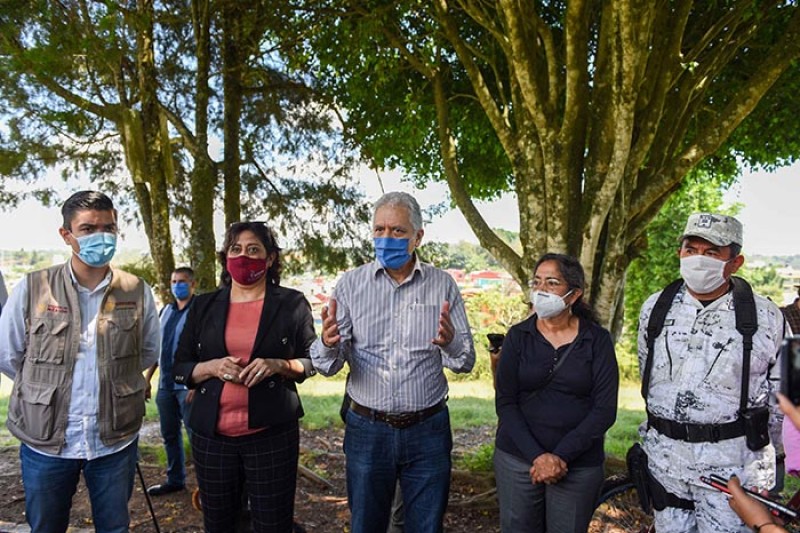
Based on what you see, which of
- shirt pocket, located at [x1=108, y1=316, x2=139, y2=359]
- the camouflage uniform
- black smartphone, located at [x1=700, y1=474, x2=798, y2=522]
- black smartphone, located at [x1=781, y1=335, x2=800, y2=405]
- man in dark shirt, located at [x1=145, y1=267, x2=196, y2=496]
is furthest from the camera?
man in dark shirt, located at [x1=145, y1=267, x2=196, y2=496]

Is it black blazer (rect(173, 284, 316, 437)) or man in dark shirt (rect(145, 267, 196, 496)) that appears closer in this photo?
black blazer (rect(173, 284, 316, 437))

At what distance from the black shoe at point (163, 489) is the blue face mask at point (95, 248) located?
293cm

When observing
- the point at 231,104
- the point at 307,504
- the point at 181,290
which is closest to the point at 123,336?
the point at 181,290

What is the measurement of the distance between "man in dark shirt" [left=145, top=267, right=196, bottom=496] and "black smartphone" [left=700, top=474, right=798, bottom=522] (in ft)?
12.6

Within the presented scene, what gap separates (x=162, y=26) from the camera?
6957 mm

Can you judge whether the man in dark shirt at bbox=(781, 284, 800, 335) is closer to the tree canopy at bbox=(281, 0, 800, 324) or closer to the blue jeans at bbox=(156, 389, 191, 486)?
the tree canopy at bbox=(281, 0, 800, 324)

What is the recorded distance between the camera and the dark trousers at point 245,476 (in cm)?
288

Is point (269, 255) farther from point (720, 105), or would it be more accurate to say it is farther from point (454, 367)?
point (720, 105)

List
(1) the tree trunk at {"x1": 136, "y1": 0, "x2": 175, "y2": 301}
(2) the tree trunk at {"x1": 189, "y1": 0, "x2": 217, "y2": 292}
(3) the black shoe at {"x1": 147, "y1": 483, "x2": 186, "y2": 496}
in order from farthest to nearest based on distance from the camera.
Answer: (1) the tree trunk at {"x1": 136, "y1": 0, "x2": 175, "y2": 301}, (2) the tree trunk at {"x1": 189, "y1": 0, "x2": 217, "y2": 292}, (3) the black shoe at {"x1": 147, "y1": 483, "x2": 186, "y2": 496}

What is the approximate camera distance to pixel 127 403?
2.80m

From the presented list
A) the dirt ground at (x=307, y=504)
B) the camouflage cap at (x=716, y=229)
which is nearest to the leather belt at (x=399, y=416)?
the camouflage cap at (x=716, y=229)

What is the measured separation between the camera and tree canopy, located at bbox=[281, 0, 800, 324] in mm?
4465

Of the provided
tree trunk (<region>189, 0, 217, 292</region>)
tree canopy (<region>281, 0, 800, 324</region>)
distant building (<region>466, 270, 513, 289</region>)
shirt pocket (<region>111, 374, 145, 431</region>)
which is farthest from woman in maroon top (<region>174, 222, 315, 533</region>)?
distant building (<region>466, 270, 513, 289</region>)

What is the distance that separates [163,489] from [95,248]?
3.03 metres
